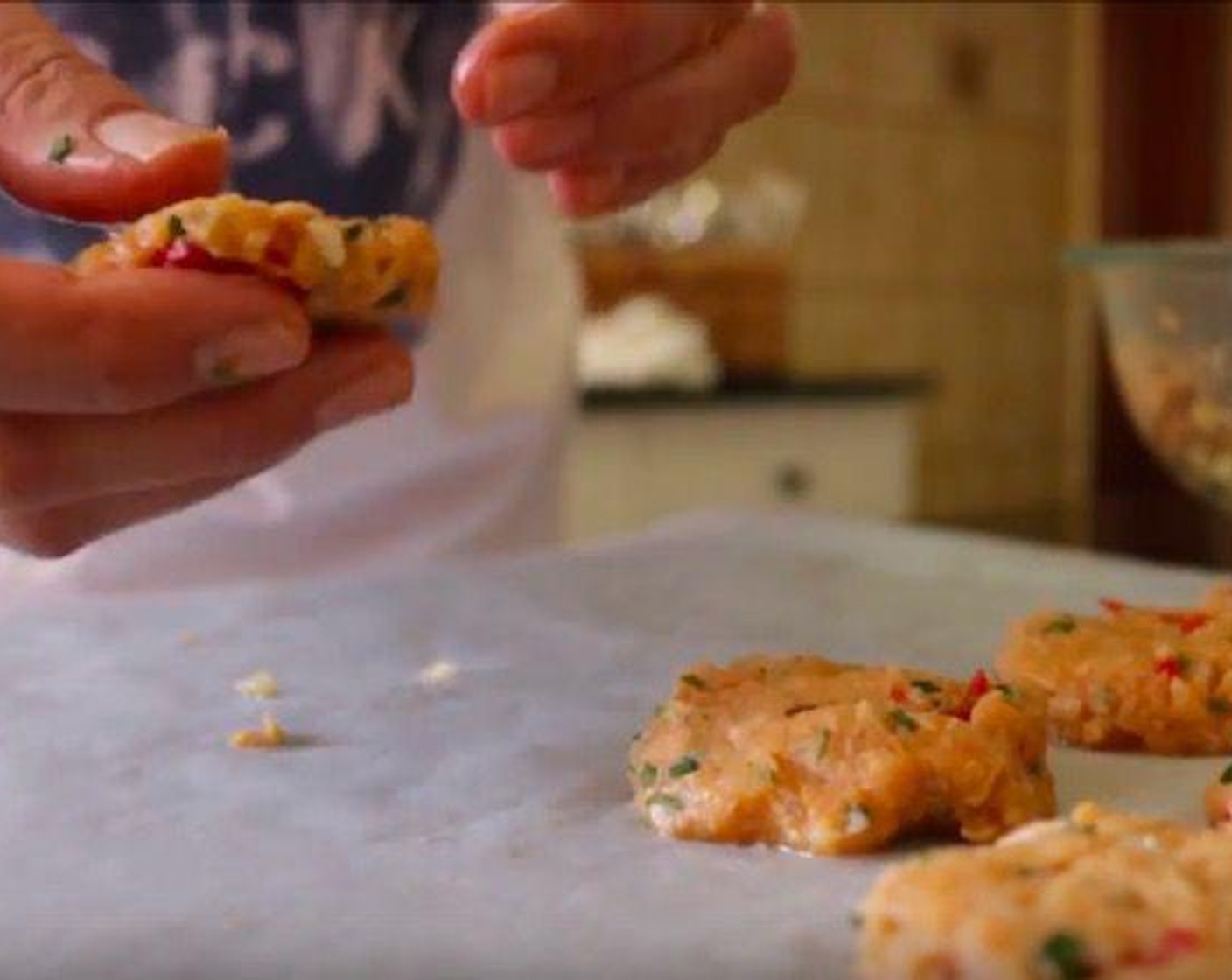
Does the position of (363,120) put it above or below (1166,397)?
above

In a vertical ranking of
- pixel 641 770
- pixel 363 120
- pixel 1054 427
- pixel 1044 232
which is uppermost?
pixel 363 120

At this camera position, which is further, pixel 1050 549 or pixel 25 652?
pixel 1050 549

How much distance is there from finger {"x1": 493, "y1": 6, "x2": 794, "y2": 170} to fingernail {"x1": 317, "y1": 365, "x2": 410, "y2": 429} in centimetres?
21

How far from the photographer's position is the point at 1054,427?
3723mm

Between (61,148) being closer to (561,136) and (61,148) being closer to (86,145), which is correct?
(86,145)

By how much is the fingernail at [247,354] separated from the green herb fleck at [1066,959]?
0.98 feet

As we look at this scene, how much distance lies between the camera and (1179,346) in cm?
112

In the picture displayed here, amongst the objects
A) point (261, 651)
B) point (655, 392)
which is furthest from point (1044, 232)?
point (261, 651)

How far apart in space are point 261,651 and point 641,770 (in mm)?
293

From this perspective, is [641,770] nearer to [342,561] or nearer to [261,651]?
[261,651]

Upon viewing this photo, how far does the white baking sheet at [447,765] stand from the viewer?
1.85ft

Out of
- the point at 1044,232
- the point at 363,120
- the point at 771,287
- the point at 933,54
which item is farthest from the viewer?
the point at 1044,232

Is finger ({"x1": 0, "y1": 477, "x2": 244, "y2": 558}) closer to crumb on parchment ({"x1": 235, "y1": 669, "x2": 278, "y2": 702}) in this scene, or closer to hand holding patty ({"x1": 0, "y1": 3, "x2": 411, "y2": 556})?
hand holding patty ({"x1": 0, "y1": 3, "x2": 411, "y2": 556})

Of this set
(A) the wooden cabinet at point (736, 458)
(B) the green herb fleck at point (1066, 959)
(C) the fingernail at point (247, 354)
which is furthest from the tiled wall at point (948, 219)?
(B) the green herb fleck at point (1066, 959)
